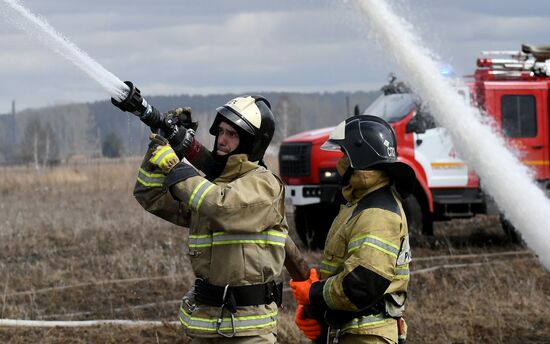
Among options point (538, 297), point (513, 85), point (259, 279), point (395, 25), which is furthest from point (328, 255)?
point (513, 85)

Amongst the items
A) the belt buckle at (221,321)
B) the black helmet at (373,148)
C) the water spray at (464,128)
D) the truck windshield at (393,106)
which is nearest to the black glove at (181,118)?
the black helmet at (373,148)

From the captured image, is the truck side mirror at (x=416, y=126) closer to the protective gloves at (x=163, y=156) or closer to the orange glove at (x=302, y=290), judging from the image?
the orange glove at (x=302, y=290)

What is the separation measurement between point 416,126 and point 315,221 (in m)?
1.93

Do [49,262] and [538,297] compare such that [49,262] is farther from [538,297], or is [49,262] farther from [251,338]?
[251,338]

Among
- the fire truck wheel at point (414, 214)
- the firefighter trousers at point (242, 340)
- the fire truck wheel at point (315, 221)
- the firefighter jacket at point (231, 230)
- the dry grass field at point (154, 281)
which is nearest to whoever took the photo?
the firefighter jacket at point (231, 230)

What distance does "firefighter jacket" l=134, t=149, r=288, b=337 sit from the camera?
4.24 meters

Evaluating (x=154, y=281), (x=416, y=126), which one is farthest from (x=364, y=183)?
(x=416, y=126)

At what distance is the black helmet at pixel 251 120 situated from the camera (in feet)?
14.9

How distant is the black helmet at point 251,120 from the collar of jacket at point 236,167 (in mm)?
90

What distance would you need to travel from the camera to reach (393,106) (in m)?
13.6

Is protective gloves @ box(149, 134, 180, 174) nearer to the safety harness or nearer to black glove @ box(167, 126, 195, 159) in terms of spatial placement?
black glove @ box(167, 126, 195, 159)

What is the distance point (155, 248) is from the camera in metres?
13.3

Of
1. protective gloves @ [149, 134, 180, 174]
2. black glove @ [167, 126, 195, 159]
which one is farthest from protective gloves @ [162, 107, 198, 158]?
protective gloves @ [149, 134, 180, 174]

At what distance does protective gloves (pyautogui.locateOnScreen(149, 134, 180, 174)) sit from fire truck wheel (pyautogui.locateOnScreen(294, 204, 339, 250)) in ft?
30.2
